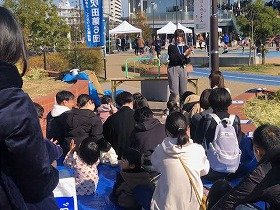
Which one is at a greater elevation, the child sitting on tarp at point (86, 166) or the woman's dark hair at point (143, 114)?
the woman's dark hair at point (143, 114)

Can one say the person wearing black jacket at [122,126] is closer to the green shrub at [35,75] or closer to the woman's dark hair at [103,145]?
the woman's dark hair at [103,145]

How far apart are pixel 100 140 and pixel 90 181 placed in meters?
1.01

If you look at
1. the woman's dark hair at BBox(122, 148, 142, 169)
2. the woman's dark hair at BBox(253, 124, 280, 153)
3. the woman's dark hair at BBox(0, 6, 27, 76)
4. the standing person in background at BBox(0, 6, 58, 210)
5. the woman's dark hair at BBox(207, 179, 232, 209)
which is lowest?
the woman's dark hair at BBox(207, 179, 232, 209)

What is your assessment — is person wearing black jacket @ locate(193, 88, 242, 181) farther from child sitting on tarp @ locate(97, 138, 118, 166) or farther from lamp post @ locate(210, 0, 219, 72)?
lamp post @ locate(210, 0, 219, 72)

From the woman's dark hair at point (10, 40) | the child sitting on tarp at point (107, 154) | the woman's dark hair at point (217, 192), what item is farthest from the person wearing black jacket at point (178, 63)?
the woman's dark hair at point (10, 40)

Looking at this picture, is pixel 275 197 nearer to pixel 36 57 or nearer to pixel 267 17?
pixel 36 57

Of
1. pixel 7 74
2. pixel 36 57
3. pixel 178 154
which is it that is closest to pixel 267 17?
pixel 36 57

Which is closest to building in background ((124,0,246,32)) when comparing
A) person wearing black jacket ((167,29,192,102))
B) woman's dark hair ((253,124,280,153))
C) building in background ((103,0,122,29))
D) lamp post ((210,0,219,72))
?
building in background ((103,0,122,29))

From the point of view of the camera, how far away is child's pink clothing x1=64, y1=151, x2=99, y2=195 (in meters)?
5.30

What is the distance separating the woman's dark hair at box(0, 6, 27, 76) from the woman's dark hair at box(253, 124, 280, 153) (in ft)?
7.18

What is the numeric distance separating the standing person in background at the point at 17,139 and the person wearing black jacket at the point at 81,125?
4.31 m

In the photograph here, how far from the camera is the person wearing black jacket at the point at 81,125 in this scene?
6164 mm

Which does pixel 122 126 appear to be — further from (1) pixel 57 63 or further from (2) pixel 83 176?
(1) pixel 57 63

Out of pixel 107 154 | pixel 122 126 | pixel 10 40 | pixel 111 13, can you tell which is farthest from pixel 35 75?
pixel 111 13
